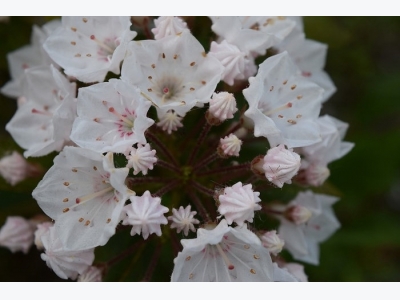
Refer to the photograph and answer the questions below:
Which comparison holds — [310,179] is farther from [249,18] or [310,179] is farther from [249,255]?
[249,18]

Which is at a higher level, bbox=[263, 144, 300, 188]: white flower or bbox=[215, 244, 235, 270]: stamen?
bbox=[263, 144, 300, 188]: white flower

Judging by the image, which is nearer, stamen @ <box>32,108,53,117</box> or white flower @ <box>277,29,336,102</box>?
stamen @ <box>32,108,53,117</box>

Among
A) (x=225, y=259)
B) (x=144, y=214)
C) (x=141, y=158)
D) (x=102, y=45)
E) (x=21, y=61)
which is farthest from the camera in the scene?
(x=21, y=61)

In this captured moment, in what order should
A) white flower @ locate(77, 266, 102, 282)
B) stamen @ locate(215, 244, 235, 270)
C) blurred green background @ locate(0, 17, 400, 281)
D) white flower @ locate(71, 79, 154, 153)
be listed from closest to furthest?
white flower @ locate(71, 79, 154, 153) < stamen @ locate(215, 244, 235, 270) < white flower @ locate(77, 266, 102, 282) < blurred green background @ locate(0, 17, 400, 281)

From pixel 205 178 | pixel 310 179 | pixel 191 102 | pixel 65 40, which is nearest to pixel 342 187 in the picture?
pixel 310 179

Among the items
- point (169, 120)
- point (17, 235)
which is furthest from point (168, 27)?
point (17, 235)

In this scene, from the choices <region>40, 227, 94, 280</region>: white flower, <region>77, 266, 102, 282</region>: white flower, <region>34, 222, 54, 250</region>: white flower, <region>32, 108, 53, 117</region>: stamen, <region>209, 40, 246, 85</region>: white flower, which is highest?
<region>209, 40, 246, 85</region>: white flower

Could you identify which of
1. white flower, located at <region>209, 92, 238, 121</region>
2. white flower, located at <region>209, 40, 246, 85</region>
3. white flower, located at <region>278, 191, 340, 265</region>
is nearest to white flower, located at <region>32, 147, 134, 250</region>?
white flower, located at <region>209, 92, 238, 121</region>

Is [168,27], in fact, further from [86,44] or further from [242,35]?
[86,44]

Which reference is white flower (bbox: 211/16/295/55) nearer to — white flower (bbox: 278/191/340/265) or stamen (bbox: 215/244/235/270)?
white flower (bbox: 278/191/340/265)
